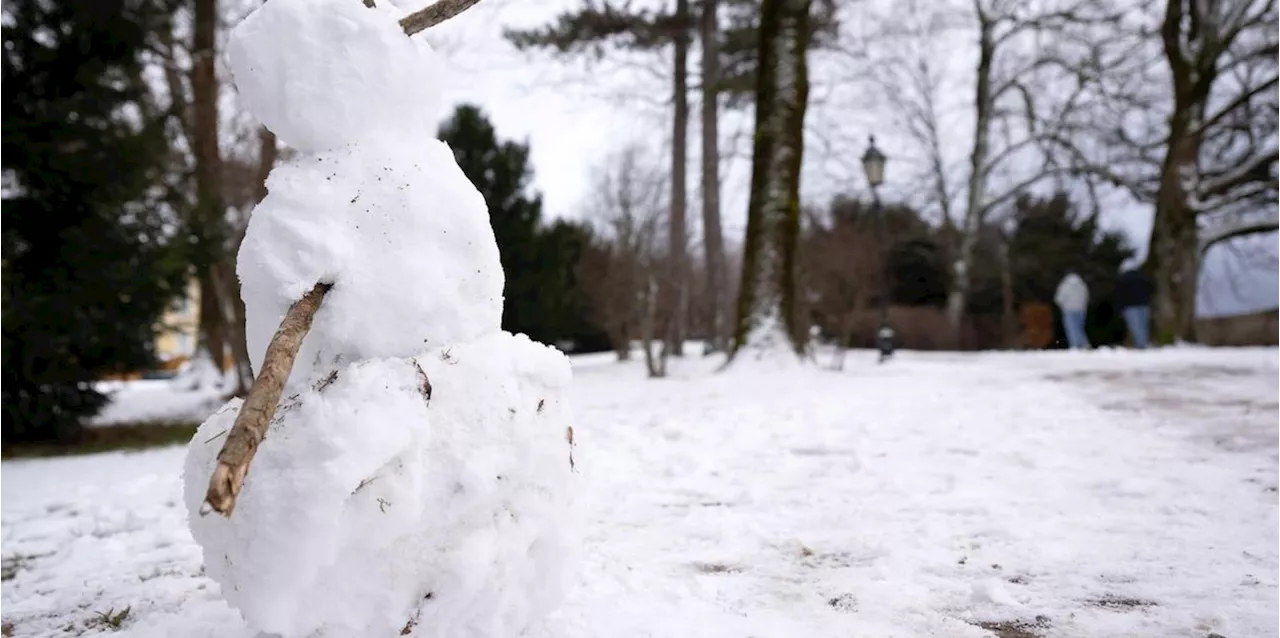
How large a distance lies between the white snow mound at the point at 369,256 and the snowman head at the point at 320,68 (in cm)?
Result: 8

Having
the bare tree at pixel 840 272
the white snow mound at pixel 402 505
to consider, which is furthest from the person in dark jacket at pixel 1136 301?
the white snow mound at pixel 402 505

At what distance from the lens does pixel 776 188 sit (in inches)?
352

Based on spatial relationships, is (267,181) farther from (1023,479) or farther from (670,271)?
(670,271)

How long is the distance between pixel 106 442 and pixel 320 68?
24.9 ft

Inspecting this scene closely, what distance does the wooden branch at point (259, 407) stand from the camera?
1.51 metres

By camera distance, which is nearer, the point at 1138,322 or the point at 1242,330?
the point at 1138,322

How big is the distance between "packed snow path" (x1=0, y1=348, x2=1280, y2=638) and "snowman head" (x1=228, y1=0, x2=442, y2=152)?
1.22 m

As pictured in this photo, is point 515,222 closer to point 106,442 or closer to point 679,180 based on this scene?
point 679,180

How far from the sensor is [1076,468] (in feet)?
13.6

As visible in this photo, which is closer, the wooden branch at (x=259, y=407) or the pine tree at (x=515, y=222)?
the wooden branch at (x=259, y=407)

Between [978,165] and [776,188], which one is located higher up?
[978,165]

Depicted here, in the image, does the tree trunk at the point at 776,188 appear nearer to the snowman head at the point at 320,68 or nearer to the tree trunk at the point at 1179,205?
the snowman head at the point at 320,68

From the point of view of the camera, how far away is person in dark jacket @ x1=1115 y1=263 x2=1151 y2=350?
43.2ft

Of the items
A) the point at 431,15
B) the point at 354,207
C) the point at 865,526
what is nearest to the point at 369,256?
the point at 354,207
